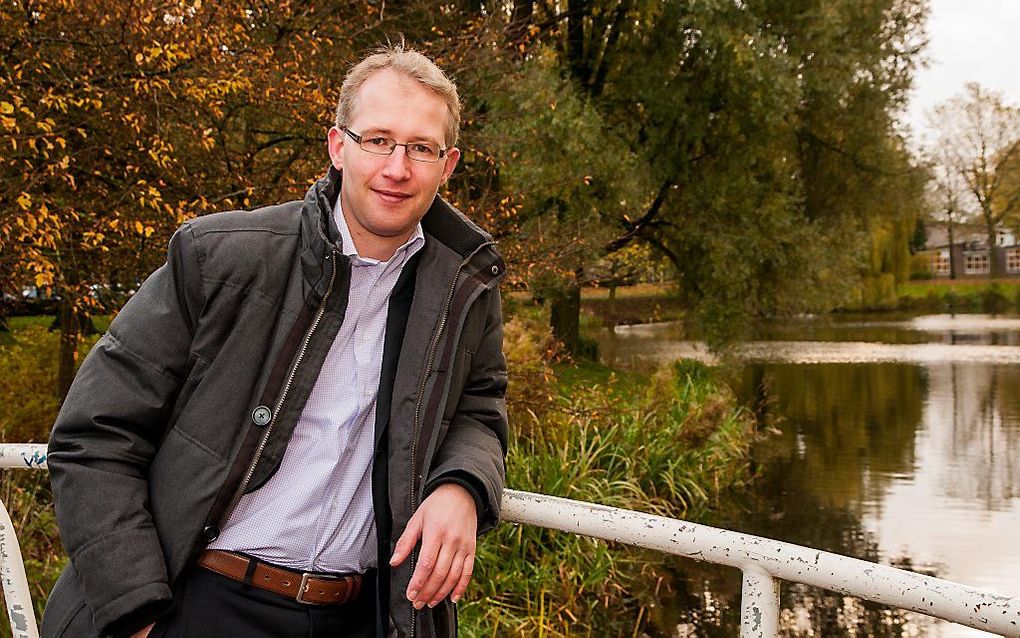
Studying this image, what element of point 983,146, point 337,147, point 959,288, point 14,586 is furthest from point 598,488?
point 983,146

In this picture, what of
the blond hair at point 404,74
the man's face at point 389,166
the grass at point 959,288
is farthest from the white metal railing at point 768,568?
the grass at point 959,288

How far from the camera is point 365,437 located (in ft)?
6.23

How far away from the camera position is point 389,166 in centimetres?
194

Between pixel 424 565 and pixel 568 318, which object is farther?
pixel 568 318

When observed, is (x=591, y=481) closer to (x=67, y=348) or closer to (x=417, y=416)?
(x=67, y=348)

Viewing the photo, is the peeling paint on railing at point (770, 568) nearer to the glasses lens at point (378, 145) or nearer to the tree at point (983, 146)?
the glasses lens at point (378, 145)

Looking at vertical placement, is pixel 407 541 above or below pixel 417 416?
below

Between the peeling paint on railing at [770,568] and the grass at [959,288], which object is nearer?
the peeling paint on railing at [770,568]

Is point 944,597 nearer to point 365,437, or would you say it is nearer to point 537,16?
point 365,437

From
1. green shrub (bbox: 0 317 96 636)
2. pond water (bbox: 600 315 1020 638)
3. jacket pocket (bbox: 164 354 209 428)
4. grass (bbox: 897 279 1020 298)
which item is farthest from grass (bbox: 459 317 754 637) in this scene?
grass (bbox: 897 279 1020 298)

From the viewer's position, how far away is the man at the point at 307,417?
1.70 meters

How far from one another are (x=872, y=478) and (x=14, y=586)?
11996 mm

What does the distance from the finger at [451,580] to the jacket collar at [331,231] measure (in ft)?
1.76

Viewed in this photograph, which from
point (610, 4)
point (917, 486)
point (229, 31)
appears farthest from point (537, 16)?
point (229, 31)
